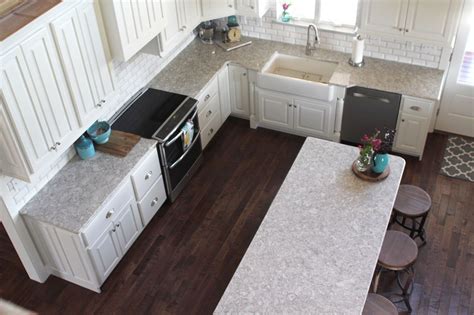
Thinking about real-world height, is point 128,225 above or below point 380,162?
below

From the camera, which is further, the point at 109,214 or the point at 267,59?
the point at 267,59

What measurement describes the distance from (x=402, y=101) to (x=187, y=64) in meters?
2.50

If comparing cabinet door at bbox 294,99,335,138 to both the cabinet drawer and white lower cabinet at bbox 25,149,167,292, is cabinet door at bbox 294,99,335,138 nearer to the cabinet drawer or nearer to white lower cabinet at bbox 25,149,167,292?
the cabinet drawer

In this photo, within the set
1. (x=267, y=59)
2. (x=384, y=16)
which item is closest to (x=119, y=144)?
(x=267, y=59)

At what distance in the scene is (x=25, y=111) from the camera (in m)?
3.82

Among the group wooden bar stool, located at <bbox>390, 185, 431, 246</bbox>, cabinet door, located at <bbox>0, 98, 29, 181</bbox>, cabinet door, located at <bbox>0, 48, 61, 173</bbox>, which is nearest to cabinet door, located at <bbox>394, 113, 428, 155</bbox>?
wooden bar stool, located at <bbox>390, 185, 431, 246</bbox>

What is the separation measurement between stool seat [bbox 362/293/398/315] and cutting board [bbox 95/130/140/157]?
255 cm

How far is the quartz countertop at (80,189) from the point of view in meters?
4.41

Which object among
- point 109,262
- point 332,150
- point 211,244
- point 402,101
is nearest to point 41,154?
point 109,262

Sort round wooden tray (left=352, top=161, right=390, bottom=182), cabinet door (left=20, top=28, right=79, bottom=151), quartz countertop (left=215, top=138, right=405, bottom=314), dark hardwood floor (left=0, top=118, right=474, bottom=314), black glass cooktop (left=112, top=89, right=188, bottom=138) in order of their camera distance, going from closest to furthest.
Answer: quartz countertop (left=215, top=138, right=405, bottom=314), cabinet door (left=20, top=28, right=79, bottom=151), round wooden tray (left=352, top=161, right=390, bottom=182), dark hardwood floor (left=0, top=118, right=474, bottom=314), black glass cooktop (left=112, top=89, right=188, bottom=138)

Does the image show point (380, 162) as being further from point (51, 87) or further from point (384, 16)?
point (51, 87)

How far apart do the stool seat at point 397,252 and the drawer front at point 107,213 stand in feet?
7.59

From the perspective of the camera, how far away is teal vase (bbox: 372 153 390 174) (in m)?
4.28

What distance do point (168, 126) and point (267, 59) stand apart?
167cm
